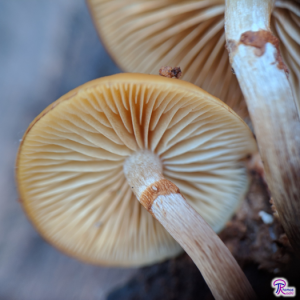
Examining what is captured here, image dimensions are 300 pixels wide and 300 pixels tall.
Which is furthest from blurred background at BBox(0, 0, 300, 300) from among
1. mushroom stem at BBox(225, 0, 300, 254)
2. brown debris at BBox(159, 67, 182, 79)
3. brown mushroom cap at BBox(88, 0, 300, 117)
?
brown debris at BBox(159, 67, 182, 79)

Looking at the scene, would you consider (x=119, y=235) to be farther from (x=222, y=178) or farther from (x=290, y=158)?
(x=290, y=158)

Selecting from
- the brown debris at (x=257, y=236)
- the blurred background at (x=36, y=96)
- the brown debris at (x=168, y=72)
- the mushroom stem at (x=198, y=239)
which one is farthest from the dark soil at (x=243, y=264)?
the brown debris at (x=168, y=72)

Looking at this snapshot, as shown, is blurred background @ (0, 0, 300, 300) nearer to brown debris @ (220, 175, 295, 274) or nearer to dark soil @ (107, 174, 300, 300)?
dark soil @ (107, 174, 300, 300)

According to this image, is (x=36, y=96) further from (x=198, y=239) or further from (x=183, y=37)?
(x=198, y=239)

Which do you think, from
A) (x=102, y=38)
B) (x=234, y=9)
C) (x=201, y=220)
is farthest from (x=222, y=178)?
(x=102, y=38)

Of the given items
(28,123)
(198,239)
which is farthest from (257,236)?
(28,123)
